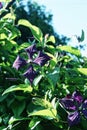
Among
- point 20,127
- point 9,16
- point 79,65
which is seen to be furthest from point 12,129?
point 9,16

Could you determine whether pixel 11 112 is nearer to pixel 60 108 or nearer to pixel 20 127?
pixel 20 127

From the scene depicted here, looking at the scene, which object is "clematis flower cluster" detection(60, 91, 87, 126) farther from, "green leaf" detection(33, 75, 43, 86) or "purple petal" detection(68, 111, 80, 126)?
"green leaf" detection(33, 75, 43, 86)

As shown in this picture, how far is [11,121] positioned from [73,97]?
12.1 inches

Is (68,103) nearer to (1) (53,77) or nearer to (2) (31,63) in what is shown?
(1) (53,77)

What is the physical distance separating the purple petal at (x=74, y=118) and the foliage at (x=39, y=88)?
0.06 metres

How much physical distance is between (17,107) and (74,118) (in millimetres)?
312

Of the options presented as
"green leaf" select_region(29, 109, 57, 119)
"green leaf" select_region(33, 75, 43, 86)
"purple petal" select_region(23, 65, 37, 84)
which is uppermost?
"purple petal" select_region(23, 65, 37, 84)

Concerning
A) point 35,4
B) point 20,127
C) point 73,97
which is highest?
point 35,4

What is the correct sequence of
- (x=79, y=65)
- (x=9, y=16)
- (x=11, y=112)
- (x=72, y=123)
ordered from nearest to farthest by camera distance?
(x=72, y=123)
(x=11, y=112)
(x=79, y=65)
(x=9, y=16)

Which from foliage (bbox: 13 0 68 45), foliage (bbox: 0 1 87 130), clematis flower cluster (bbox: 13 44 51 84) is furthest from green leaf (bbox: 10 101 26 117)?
foliage (bbox: 13 0 68 45)

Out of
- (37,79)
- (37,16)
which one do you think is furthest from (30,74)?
(37,16)

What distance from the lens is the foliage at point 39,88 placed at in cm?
166

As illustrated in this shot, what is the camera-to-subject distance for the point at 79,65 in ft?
6.65

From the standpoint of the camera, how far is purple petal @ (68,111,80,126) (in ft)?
5.16
